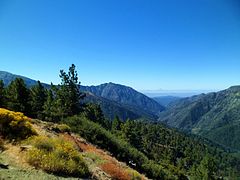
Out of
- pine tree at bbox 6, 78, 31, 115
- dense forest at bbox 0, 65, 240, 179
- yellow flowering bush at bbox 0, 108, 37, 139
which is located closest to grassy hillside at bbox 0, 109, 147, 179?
yellow flowering bush at bbox 0, 108, 37, 139

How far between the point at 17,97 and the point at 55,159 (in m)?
48.3

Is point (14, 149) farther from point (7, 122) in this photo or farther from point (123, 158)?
point (123, 158)

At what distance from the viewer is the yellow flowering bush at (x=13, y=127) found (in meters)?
16.2

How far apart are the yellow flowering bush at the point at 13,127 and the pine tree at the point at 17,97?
135ft

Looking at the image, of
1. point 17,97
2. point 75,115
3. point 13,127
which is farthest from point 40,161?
point 17,97

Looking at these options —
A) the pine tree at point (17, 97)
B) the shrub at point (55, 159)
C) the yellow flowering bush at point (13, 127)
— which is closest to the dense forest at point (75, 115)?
the pine tree at point (17, 97)

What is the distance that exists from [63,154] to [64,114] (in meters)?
43.7

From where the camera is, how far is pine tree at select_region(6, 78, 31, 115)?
5629cm

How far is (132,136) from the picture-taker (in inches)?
3450

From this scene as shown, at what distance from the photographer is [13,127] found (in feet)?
54.1

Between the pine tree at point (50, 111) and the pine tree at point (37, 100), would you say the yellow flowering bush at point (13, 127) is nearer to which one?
the pine tree at point (50, 111)

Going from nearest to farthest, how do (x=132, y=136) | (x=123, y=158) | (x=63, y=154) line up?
(x=63, y=154) < (x=123, y=158) < (x=132, y=136)

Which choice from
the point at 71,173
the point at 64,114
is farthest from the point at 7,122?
the point at 64,114

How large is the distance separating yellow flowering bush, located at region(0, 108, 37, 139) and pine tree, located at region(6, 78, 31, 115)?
41040mm
